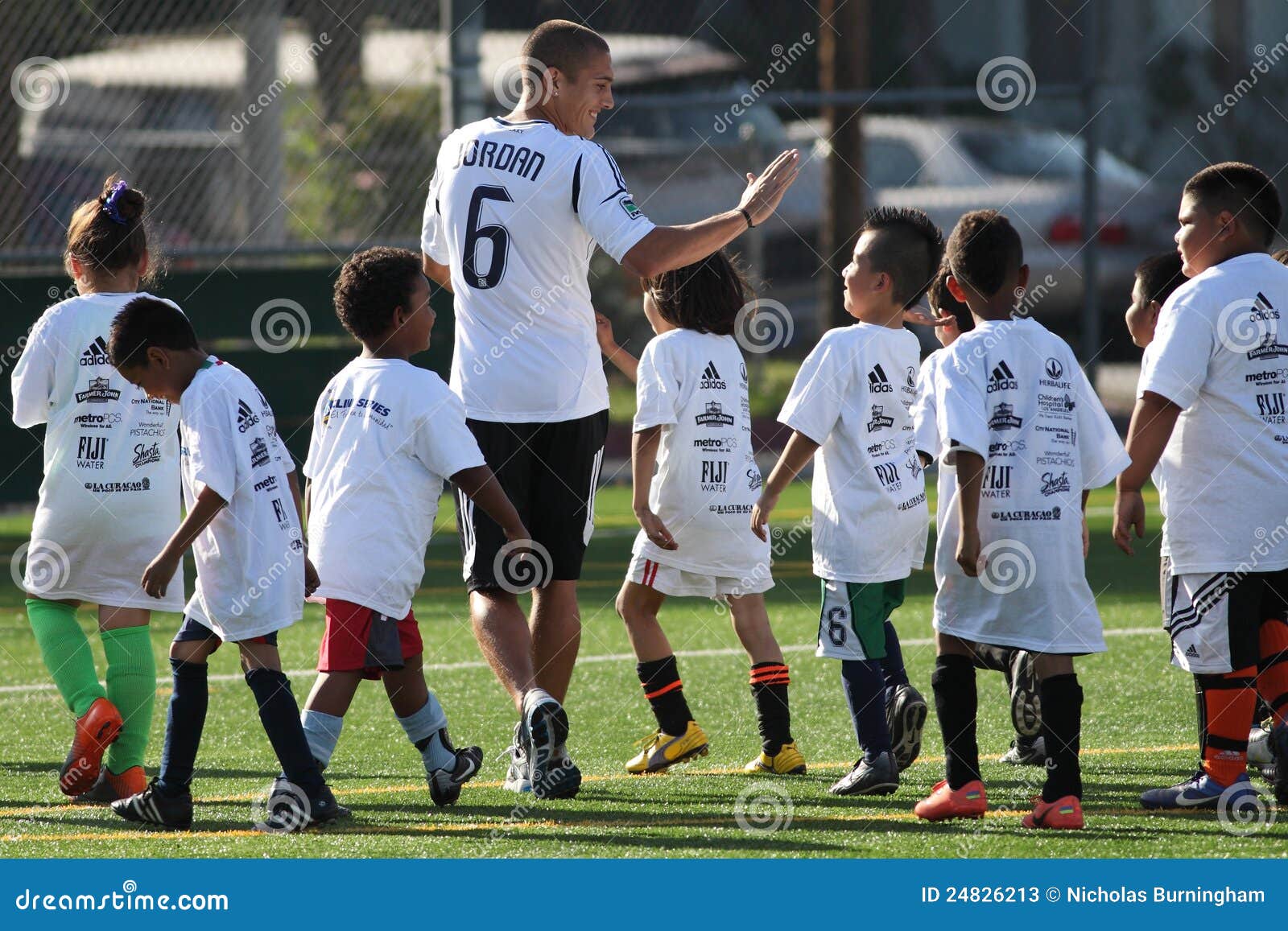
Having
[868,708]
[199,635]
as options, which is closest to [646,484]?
[868,708]

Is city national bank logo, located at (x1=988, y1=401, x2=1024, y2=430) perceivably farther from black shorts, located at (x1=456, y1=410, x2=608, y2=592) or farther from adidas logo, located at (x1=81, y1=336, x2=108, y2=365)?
adidas logo, located at (x1=81, y1=336, x2=108, y2=365)

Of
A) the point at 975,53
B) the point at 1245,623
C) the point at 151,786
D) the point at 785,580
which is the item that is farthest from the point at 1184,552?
the point at 975,53

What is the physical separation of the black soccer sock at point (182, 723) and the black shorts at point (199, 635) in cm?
6

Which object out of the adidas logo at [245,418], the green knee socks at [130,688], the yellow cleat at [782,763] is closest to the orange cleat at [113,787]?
the green knee socks at [130,688]

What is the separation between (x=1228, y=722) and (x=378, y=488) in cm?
240

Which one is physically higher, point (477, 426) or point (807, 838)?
point (477, 426)

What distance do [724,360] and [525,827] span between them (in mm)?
1776

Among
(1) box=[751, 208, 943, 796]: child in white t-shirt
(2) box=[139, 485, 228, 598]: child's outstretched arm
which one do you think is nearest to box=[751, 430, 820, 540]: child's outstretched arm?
(1) box=[751, 208, 943, 796]: child in white t-shirt

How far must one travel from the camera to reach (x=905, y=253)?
5.06 m

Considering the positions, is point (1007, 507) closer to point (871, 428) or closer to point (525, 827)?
point (871, 428)

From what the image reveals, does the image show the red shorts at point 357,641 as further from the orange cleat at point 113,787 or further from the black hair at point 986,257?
the black hair at point 986,257

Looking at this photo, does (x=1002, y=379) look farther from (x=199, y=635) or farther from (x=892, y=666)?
(x=199, y=635)

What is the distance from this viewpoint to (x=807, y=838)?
430 centimetres

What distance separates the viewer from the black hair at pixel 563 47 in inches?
199
